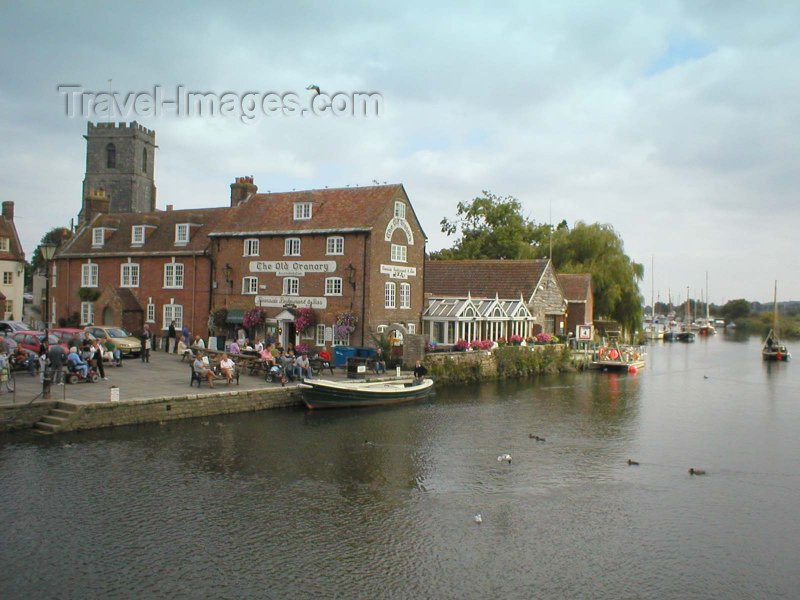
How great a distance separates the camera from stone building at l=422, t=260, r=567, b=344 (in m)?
43.8

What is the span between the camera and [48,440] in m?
19.6

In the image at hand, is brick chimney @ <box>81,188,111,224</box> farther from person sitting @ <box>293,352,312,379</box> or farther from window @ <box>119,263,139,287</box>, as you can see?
person sitting @ <box>293,352,312,379</box>

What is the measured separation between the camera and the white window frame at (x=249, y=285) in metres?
38.1

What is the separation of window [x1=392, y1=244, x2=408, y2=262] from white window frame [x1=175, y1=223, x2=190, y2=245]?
12299 millimetres

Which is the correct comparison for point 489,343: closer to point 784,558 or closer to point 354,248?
point 354,248

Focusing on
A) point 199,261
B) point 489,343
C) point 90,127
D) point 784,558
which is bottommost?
point 784,558

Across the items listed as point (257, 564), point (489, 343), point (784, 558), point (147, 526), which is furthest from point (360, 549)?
point (489, 343)

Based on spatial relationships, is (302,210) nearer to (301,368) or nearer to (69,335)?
(301,368)

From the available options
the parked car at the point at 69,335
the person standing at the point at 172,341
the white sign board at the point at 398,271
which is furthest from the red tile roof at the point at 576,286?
the parked car at the point at 69,335

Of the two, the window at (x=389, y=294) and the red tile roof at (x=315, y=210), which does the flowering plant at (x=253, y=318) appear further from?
the window at (x=389, y=294)

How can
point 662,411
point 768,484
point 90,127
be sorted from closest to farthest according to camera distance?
point 768,484 < point 662,411 < point 90,127

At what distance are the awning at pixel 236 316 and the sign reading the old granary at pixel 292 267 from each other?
7.58 ft

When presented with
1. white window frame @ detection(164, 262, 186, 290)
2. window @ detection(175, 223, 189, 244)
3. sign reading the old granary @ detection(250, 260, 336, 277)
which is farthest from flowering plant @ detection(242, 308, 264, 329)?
window @ detection(175, 223, 189, 244)

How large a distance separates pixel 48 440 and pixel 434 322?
26326 mm
